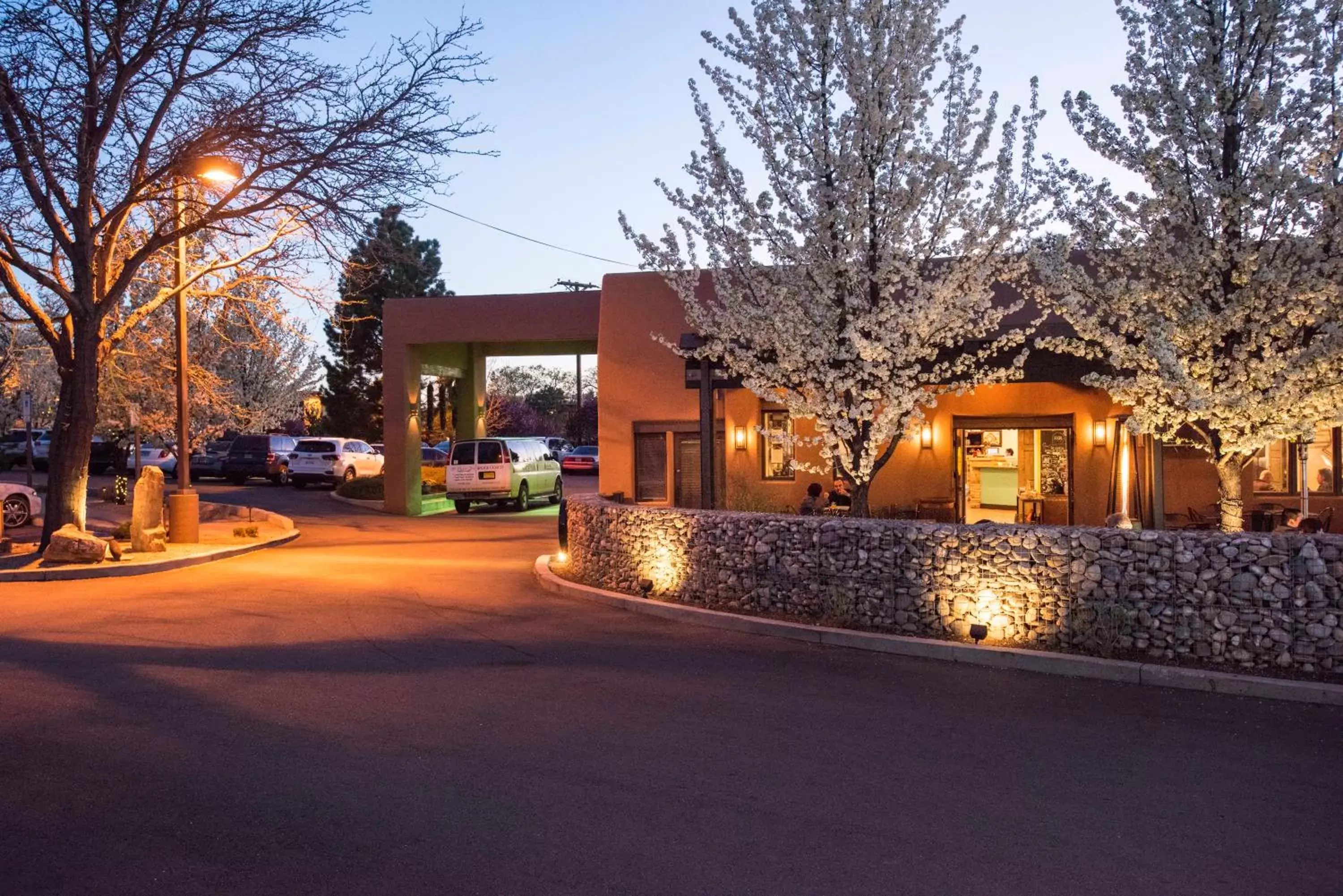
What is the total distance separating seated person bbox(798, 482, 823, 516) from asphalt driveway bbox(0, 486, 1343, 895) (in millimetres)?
4028

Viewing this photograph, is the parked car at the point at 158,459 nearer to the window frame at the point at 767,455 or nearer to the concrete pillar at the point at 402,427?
the concrete pillar at the point at 402,427

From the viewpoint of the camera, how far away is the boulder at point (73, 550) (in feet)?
49.8

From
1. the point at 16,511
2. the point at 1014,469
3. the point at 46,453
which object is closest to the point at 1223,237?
the point at 1014,469

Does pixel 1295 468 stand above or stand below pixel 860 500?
above

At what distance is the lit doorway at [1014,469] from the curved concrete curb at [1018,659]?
7.63 meters

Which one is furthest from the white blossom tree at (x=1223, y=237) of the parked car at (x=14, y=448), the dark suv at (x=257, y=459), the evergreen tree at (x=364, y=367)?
the evergreen tree at (x=364, y=367)

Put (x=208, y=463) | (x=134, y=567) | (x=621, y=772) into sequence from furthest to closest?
1. (x=208, y=463)
2. (x=134, y=567)
3. (x=621, y=772)

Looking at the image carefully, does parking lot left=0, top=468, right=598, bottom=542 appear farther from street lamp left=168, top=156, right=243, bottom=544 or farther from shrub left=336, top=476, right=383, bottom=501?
street lamp left=168, top=156, right=243, bottom=544

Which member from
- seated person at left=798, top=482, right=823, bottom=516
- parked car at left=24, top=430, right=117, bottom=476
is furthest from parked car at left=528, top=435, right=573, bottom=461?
seated person at left=798, top=482, right=823, bottom=516

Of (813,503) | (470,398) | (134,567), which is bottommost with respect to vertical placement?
(134,567)

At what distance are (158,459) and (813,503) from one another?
35.0 metres

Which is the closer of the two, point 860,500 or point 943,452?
point 860,500

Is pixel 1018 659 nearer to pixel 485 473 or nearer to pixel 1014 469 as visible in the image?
pixel 1014 469

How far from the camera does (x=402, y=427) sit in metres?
27.8
